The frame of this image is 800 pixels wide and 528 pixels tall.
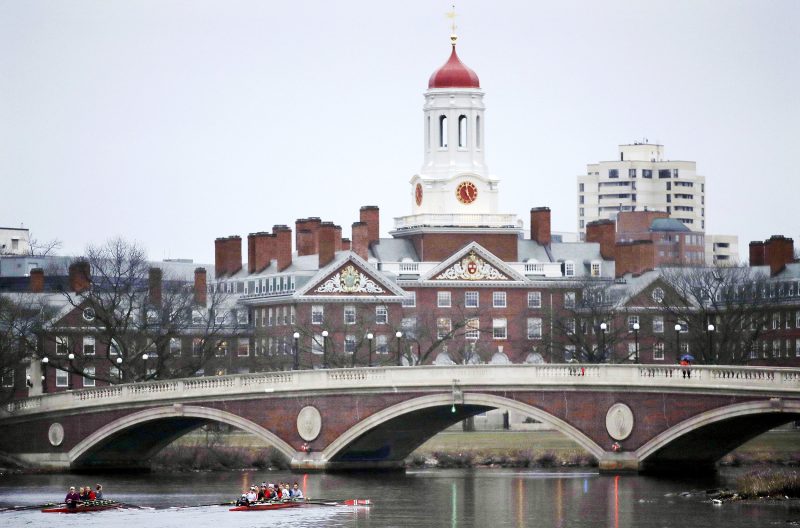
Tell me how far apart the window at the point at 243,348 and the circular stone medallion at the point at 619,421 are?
56296 millimetres

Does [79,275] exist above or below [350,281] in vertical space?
below

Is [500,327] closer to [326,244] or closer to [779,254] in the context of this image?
[326,244]

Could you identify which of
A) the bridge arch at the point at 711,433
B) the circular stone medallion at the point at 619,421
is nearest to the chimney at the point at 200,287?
the bridge arch at the point at 711,433

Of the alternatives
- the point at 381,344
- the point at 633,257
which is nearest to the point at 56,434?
the point at 381,344

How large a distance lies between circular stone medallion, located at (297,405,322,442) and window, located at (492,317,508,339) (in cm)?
5345

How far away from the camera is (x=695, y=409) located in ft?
299

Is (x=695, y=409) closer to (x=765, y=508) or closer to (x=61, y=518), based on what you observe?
(x=765, y=508)

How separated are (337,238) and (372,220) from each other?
565cm

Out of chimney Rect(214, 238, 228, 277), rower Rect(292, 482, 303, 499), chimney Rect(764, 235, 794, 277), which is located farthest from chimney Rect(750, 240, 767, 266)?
rower Rect(292, 482, 303, 499)

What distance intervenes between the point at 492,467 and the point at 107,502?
1081 inches

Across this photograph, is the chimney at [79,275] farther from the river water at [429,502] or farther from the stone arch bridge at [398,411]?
the river water at [429,502]

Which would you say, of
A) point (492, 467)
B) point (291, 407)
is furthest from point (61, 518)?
point (492, 467)

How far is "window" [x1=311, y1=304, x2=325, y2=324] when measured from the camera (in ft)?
475

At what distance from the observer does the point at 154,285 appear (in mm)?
136625
